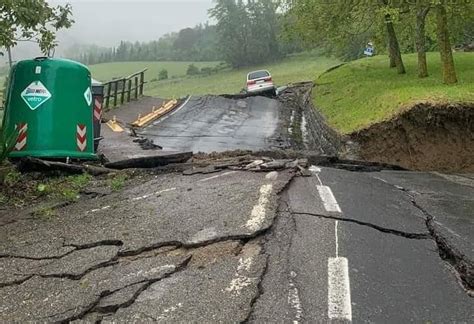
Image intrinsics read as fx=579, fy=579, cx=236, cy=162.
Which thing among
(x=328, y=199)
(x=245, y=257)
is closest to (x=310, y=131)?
(x=328, y=199)

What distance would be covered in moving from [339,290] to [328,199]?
2750 millimetres

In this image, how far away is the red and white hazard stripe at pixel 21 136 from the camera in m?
9.52

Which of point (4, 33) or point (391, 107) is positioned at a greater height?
point (4, 33)

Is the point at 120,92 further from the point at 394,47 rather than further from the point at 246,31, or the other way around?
the point at 246,31

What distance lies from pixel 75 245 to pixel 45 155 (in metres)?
3.86

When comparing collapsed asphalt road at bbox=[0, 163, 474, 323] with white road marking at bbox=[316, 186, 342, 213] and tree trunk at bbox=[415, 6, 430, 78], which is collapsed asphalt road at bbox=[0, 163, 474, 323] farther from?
Answer: tree trunk at bbox=[415, 6, 430, 78]

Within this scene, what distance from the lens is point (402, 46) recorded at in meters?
38.8

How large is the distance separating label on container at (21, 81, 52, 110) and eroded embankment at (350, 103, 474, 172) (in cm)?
713

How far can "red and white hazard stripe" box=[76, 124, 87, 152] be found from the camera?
9.91 m

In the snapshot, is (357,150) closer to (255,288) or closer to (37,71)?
(37,71)

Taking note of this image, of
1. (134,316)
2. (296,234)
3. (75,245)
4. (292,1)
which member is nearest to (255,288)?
(134,316)

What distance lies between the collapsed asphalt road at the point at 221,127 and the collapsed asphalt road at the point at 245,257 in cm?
769

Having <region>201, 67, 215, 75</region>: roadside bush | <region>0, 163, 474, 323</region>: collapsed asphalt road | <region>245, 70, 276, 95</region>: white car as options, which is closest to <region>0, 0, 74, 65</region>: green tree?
<region>0, 163, 474, 323</region>: collapsed asphalt road

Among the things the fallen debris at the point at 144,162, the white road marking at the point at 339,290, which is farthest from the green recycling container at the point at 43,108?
the white road marking at the point at 339,290
